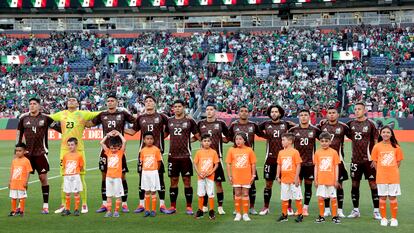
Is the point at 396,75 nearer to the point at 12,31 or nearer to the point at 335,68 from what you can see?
the point at 335,68

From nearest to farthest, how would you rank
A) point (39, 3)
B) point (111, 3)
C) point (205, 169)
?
point (205, 169) < point (111, 3) < point (39, 3)

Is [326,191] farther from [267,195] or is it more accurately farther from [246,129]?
[246,129]

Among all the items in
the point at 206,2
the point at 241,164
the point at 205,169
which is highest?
the point at 206,2

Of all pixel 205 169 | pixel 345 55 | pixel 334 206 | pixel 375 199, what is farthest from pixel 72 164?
pixel 345 55

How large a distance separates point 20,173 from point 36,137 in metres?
1.01

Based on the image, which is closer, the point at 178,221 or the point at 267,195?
the point at 178,221

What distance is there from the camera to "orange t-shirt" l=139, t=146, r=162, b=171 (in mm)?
14047

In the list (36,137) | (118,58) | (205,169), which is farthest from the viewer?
(118,58)

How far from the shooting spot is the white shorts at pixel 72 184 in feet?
45.9

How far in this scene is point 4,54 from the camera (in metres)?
58.8

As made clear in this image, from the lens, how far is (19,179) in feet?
45.9

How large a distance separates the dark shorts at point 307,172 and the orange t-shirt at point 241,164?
112cm

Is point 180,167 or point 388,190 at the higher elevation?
point 180,167

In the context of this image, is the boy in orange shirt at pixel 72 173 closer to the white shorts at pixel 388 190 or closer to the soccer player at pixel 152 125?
the soccer player at pixel 152 125
